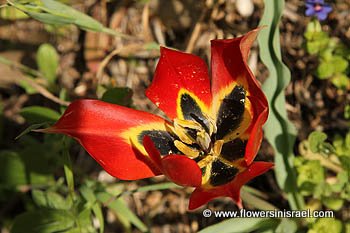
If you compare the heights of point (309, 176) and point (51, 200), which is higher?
point (309, 176)

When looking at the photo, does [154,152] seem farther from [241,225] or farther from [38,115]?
[38,115]

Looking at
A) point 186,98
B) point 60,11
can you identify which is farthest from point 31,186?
point 186,98

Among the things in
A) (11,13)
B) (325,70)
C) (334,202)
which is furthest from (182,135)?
(11,13)

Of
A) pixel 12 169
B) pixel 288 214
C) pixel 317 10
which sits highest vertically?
pixel 317 10

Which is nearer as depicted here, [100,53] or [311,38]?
[311,38]

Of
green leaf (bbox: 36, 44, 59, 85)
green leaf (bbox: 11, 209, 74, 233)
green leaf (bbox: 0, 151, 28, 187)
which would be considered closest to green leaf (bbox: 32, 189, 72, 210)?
green leaf (bbox: 11, 209, 74, 233)

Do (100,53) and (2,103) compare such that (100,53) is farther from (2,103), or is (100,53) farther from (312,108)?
(312,108)
